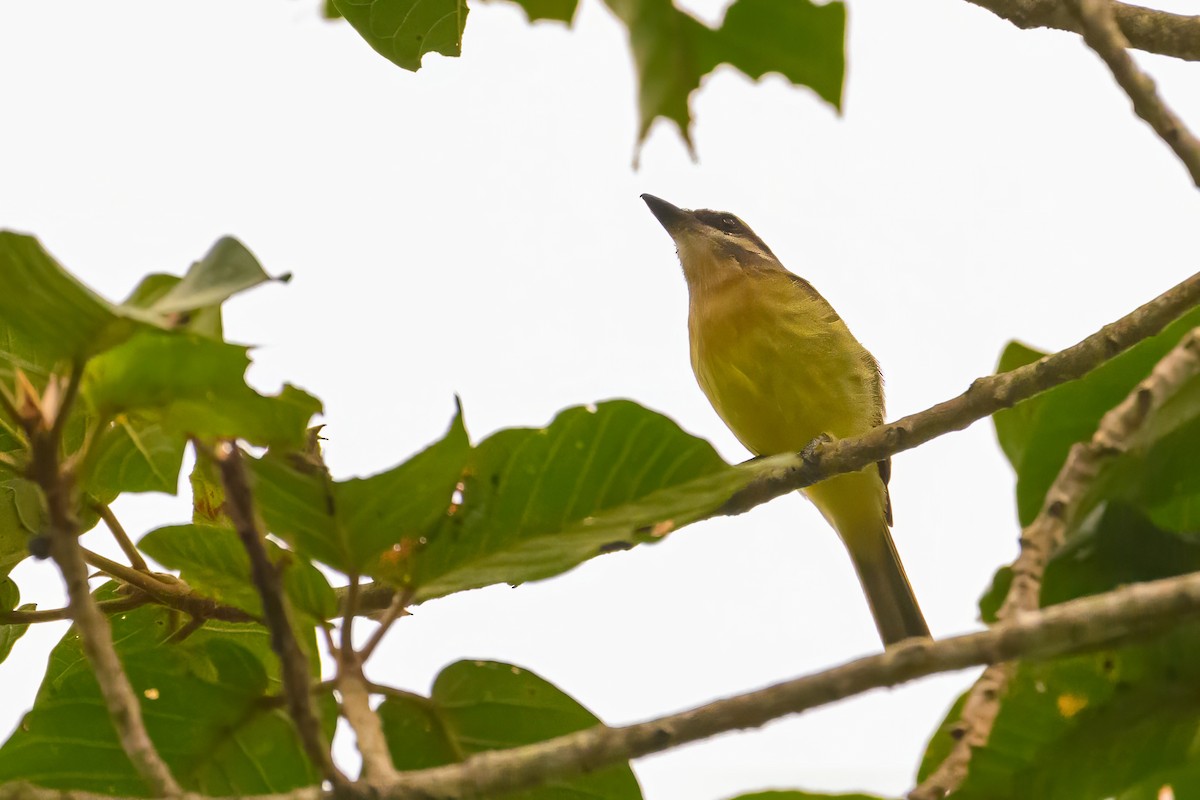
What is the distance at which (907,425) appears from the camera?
2.15 m

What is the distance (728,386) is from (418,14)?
1.68 meters

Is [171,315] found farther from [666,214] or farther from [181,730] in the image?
[666,214]

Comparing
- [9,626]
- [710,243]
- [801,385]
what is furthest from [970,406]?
[710,243]

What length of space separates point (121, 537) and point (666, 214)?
272cm

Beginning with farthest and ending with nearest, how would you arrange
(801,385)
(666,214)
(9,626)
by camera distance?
(666,214), (801,385), (9,626)

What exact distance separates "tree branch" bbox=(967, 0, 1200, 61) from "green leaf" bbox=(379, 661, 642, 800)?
126 centimetres

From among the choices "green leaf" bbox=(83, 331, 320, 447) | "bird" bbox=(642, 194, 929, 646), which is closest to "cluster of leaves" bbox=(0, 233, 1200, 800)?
"green leaf" bbox=(83, 331, 320, 447)

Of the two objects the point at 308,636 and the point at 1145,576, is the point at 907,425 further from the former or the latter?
the point at 308,636

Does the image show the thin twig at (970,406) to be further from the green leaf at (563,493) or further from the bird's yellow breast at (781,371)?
the bird's yellow breast at (781,371)

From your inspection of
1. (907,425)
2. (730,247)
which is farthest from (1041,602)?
(730,247)

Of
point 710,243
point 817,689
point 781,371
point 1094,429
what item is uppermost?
point 710,243

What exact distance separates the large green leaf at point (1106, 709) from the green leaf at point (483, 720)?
0.47 metres

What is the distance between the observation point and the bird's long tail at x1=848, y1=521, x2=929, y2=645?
3.66m

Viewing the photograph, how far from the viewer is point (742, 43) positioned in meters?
1.15
